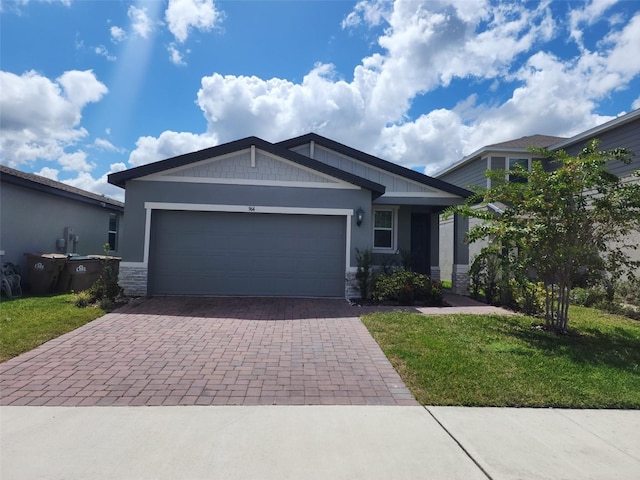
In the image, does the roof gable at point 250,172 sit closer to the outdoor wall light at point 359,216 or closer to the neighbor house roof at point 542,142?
the outdoor wall light at point 359,216

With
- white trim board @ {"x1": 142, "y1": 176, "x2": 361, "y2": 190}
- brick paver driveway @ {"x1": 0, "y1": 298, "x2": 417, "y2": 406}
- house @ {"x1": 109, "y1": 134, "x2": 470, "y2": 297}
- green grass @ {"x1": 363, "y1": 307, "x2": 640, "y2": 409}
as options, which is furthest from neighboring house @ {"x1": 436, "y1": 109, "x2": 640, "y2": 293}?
brick paver driveway @ {"x1": 0, "y1": 298, "x2": 417, "y2": 406}

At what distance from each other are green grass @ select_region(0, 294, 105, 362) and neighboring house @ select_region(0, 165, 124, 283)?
8.89 ft

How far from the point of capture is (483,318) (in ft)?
27.5

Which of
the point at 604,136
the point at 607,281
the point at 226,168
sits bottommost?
the point at 607,281

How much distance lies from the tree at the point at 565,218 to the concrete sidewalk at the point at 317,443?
3.32 metres

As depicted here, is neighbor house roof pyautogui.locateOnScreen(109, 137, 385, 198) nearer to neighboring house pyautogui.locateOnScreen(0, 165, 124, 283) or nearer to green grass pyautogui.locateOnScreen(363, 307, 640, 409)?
neighboring house pyautogui.locateOnScreen(0, 165, 124, 283)

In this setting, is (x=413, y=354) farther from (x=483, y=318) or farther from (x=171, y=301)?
(x=171, y=301)

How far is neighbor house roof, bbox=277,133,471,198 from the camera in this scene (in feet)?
39.9

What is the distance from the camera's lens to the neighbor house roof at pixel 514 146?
1642cm

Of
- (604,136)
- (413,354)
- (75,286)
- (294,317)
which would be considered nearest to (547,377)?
(413,354)

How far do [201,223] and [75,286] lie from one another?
14.4 feet

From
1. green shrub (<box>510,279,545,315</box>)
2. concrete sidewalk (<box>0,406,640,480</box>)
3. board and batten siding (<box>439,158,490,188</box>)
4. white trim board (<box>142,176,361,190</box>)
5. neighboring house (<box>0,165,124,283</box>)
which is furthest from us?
board and batten siding (<box>439,158,490,188</box>)

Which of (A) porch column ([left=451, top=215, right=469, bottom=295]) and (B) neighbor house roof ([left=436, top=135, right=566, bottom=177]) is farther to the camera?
(B) neighbor house roof ([left=436, top=135, right=566, bottom=177])

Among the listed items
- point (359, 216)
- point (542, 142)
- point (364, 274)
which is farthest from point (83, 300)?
point (542, 142)
